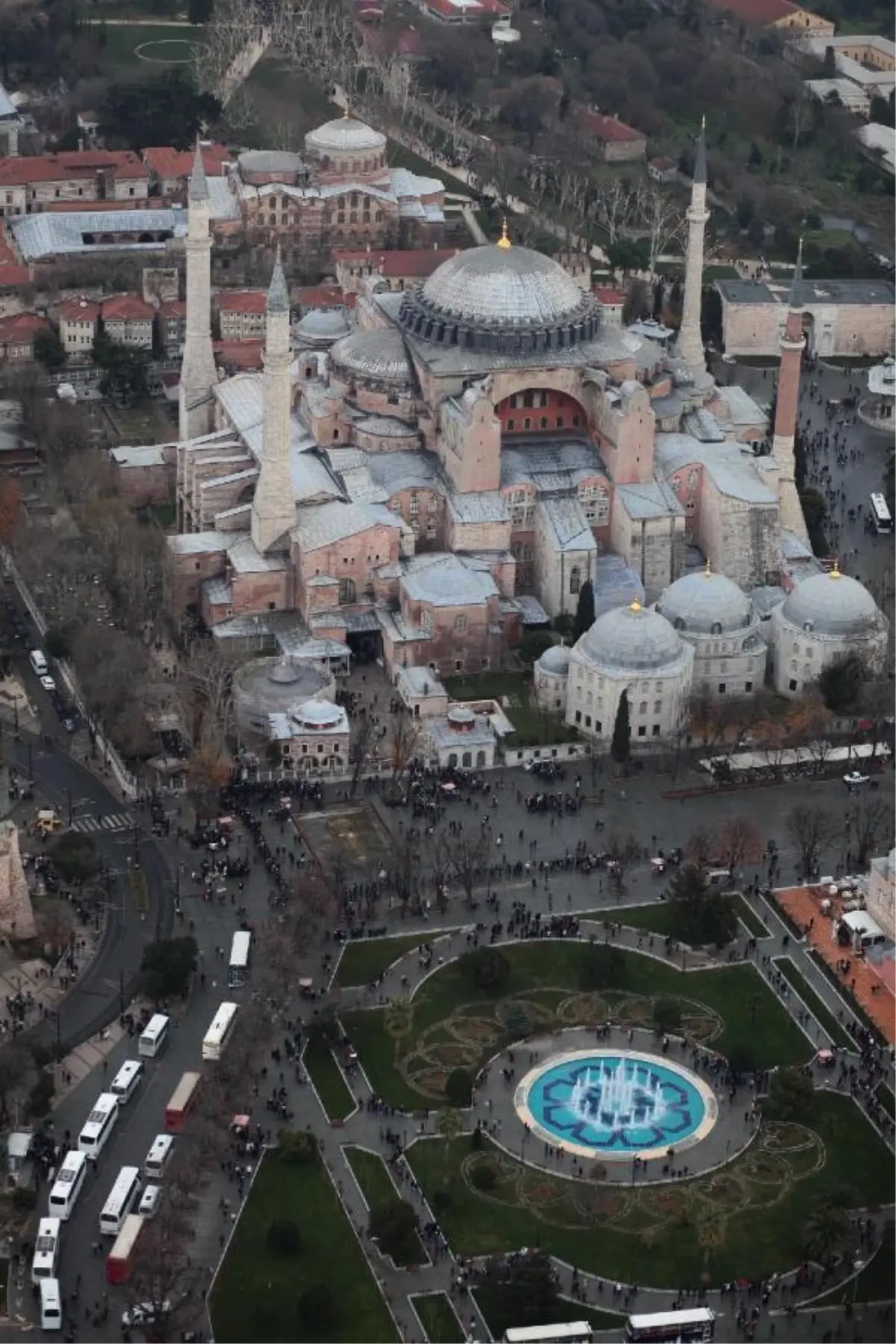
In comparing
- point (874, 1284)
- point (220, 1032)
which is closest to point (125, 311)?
point (220, 1032)

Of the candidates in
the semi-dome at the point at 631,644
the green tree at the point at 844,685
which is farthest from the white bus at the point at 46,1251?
the green tree at the point at 844,685

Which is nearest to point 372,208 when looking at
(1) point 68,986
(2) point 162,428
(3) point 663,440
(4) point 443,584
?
(2) point 162,428

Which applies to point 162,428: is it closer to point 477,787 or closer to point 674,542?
point 674,542

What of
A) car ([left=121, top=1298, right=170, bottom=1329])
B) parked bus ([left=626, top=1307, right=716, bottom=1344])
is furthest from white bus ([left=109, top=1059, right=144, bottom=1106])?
parked bus ([left=626, top=1307, right=716, bottom=1344])

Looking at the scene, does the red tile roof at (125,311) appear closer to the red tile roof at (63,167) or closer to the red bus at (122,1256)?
the red tile roof at (63,167)

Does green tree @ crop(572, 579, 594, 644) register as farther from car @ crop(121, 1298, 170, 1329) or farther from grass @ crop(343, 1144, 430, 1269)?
car @ crop(121, 1298, 170, 1329)
